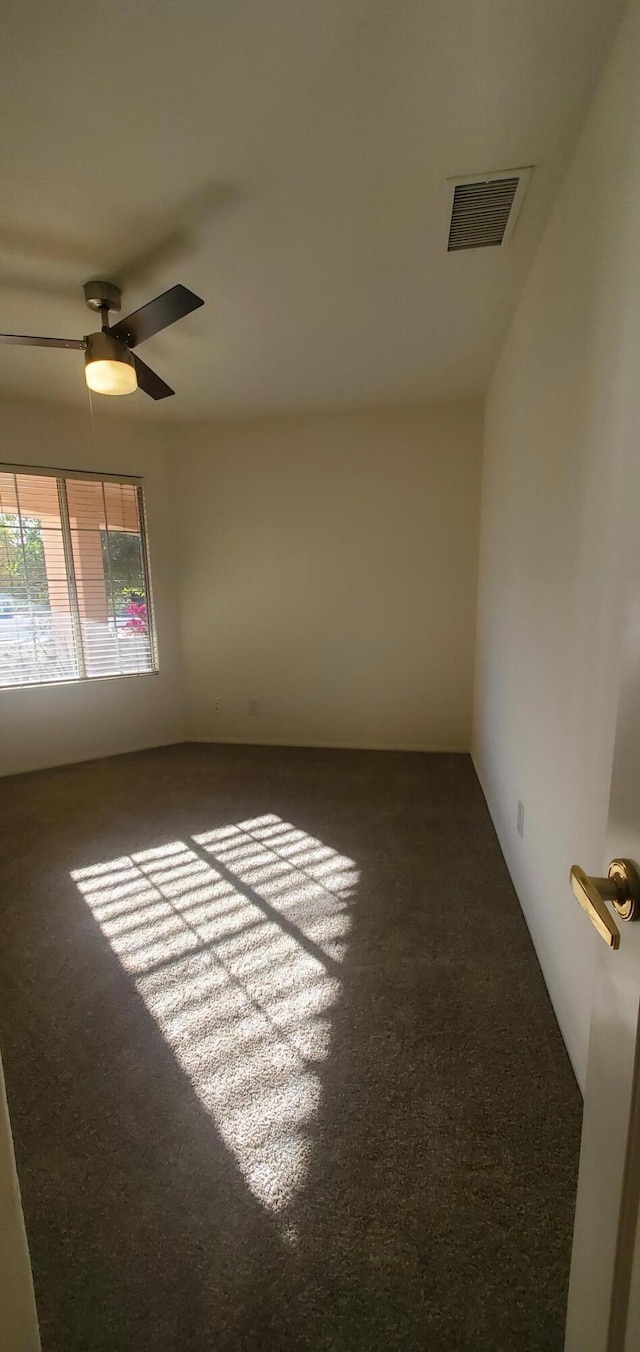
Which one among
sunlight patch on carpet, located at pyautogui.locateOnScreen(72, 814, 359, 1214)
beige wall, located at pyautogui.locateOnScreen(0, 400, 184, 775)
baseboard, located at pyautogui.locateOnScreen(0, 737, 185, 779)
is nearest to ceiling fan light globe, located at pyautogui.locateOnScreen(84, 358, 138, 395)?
beige wall, located at pyautogui.locateOnScreen(0, 400, 184, 775)

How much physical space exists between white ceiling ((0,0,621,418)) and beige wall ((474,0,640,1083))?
0.63 feet

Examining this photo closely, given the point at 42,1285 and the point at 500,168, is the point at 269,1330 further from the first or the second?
the point at 500,168

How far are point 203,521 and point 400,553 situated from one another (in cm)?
160

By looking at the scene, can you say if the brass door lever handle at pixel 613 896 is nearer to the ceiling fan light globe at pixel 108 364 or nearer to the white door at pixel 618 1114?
the white door at pixel 618 1114

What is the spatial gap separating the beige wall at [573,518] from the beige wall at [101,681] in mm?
2806

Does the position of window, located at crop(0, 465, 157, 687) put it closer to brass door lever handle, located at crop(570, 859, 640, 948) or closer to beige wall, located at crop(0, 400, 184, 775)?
beige wall, located at crop(0, 400, 184, 775)

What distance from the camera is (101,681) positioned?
4.10 metres

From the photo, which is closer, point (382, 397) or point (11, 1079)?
point (11, 1079)

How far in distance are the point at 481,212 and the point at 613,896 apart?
7.28 ft

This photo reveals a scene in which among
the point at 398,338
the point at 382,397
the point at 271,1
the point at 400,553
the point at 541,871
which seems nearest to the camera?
the point at 271,1

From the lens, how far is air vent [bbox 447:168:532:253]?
5.55 ft

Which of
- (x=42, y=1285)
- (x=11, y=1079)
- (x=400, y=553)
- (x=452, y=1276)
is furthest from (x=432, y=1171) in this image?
(x=400, y=553)

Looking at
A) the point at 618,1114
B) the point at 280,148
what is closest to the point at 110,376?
the point at 280,148

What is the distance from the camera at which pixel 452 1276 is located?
1.03 meters
